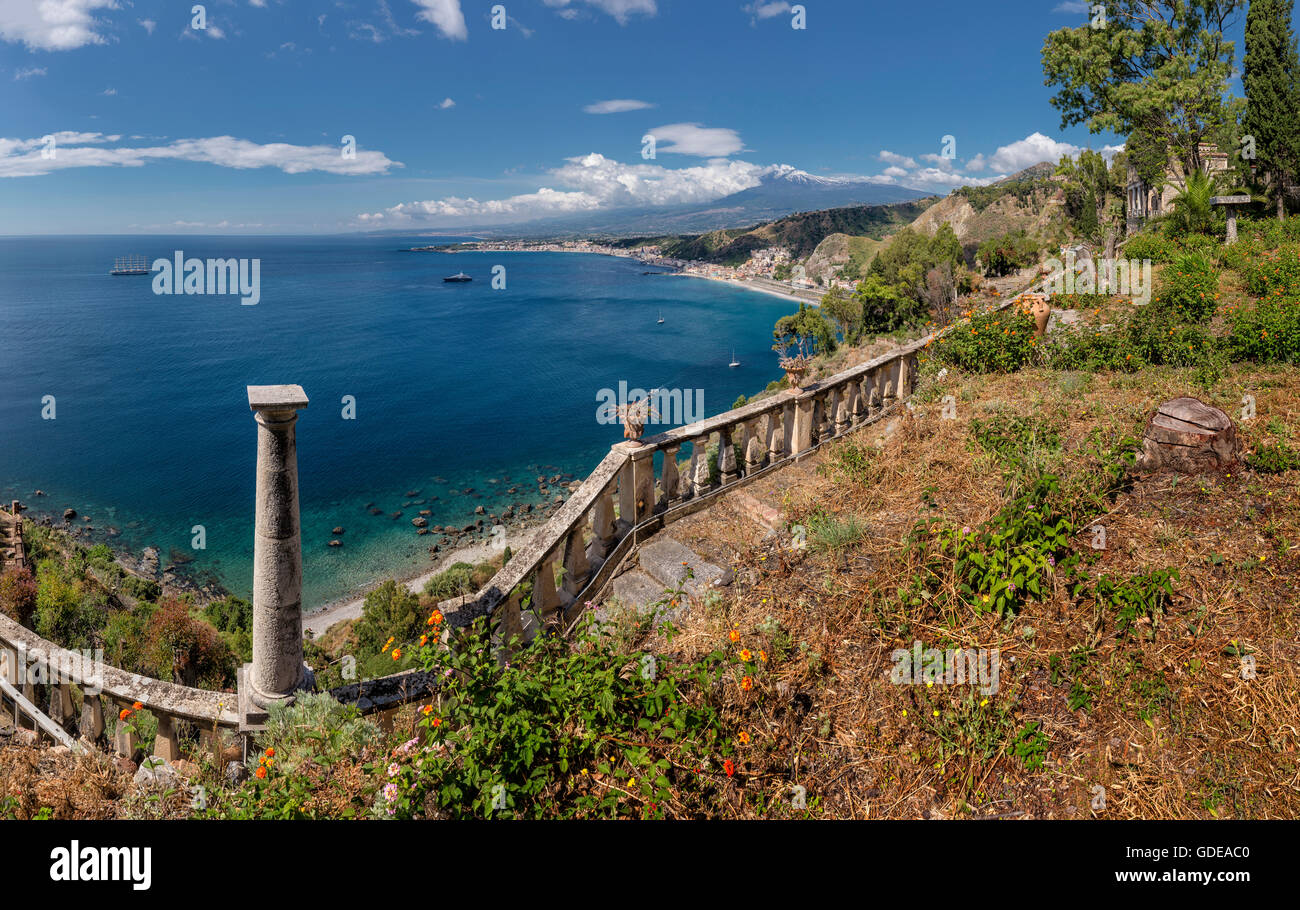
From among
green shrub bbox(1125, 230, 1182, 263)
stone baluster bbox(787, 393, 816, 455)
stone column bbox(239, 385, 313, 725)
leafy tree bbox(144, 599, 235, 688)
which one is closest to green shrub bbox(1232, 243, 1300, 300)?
green shrub bbox(1125, 230, 1182, 263)

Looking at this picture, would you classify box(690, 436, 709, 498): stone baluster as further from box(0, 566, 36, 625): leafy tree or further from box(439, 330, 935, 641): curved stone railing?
A: box(0, 566, 36, 625): leafy tree

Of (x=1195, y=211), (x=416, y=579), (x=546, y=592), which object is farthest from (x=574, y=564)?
(x=416, y=579)

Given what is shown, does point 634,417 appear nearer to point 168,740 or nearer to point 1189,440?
point 168,740

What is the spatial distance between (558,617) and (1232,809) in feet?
14.4

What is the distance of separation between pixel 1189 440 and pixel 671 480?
4474 mm

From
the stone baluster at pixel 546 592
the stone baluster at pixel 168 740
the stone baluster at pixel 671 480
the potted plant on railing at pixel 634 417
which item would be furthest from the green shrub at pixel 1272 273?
the stone baluster at pixel 168 740

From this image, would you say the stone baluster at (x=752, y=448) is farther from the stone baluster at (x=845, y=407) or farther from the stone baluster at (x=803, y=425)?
the stone baluster at (x=845, y=407)

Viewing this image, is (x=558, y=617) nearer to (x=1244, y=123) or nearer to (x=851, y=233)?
(x=1244, y=123)

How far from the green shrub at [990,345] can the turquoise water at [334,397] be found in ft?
106

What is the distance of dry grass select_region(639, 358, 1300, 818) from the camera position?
Result: 3.62m

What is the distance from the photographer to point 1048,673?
168 inches

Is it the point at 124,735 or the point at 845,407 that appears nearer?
the point at 124,735

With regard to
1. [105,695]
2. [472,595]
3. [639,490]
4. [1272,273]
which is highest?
[1272,273]
